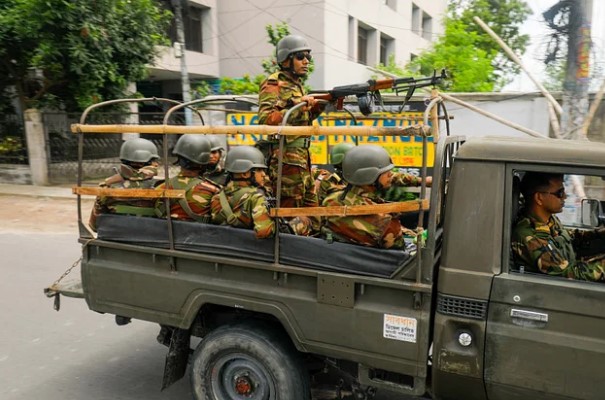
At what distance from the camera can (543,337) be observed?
2.25 metres

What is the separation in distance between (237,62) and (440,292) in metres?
18.9

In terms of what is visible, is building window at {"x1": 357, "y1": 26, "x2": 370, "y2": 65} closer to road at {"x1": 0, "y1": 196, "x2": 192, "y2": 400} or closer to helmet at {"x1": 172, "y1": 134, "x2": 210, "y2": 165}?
road at {"x1": 0, "y1": 196, "x2": 192, "y2": 400}

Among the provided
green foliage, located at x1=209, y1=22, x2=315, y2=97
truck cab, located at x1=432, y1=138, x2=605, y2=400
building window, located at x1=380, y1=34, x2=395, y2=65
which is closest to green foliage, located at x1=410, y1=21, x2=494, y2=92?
green foliage, located at x1=209, y1=22, x2=315, y2=97

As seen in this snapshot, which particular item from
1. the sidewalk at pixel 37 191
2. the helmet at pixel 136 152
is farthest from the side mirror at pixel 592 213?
the sidewalk at pixel 37 191

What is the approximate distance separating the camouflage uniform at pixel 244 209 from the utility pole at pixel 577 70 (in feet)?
15.5

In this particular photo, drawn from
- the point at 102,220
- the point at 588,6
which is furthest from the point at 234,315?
the point at 588,6

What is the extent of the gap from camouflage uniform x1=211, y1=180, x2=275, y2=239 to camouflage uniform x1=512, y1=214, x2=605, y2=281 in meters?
1.29

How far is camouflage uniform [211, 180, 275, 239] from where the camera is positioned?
2674mm

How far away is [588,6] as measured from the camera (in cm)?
557

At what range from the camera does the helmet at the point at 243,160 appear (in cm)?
305

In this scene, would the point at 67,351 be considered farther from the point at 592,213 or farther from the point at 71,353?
the point at 592,213

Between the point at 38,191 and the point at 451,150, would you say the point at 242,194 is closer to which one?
the point at 451,150

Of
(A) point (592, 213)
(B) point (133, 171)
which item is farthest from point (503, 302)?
(B) point (133, 171)

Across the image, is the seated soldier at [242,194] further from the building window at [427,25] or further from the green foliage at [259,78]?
the building window at [427,25]
